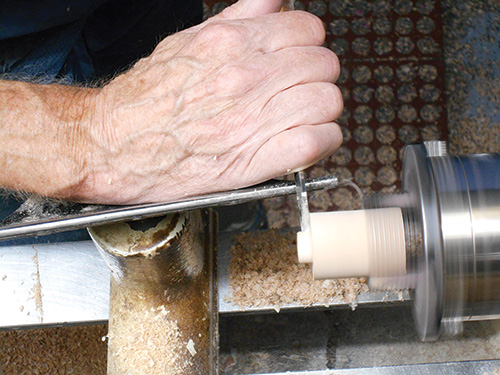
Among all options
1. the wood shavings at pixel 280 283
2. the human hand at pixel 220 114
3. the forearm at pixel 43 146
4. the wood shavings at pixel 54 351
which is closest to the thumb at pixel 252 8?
the human hand at pixel 220 114

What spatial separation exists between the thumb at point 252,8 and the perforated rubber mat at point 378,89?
896 millimetres

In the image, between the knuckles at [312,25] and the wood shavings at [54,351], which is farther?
the wood shavings at [54,351]

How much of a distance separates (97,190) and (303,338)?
81cm

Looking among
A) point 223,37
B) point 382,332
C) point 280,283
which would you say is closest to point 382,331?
point 382,332

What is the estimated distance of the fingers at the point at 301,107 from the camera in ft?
2.22

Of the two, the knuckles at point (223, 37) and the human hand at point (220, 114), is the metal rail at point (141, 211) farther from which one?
the knuckles at point (223, 37)

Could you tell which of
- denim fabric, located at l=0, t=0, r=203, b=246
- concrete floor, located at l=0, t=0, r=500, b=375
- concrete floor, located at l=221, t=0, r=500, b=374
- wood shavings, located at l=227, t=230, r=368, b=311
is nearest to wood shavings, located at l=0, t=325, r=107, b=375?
concrete floor, located at l=0, t=0, r=500, b=375

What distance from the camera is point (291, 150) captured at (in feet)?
2.15

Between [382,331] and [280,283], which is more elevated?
[280,283]

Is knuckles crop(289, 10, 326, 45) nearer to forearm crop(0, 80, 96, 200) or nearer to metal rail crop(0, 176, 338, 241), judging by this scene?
metal rail crop(0, 176, 338, 241)

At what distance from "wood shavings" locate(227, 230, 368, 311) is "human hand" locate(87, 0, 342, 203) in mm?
208

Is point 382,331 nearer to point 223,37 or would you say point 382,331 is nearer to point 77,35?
point 223,37

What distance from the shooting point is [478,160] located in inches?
24.8

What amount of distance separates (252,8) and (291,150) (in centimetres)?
26
